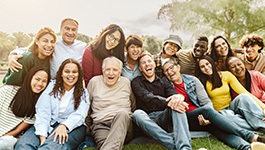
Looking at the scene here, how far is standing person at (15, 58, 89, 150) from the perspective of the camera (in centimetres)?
312

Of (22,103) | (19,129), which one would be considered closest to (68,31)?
(22,103)

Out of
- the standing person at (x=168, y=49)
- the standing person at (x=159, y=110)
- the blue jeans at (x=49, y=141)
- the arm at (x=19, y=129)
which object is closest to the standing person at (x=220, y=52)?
the standing person at (x=168, y=49)

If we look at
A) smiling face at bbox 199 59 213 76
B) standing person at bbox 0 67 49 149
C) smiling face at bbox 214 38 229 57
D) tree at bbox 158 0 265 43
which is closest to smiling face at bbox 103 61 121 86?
standing person at bbox 0 67 49 149

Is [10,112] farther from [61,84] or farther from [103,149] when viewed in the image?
[103,149]

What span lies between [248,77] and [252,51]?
0.59 meters

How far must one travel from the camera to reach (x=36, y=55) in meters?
3.92

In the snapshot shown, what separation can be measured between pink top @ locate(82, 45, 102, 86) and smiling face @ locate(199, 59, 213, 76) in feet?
5.49

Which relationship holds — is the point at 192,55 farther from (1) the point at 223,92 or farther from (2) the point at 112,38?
(2) the point at 112,38

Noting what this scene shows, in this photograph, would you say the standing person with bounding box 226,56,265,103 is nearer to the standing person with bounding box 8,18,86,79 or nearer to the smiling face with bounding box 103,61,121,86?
the smiling face with bounding box 103,61,121,86

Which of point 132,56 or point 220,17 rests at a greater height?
point 220,17

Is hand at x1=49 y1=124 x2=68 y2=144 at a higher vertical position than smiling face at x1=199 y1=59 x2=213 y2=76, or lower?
lower

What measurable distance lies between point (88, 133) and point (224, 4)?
1585 centimetres

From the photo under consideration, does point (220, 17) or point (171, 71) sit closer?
point (171, 71)

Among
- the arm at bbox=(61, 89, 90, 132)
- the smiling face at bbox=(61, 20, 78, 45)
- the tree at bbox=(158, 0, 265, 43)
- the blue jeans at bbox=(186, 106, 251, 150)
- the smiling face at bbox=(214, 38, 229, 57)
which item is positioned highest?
the tree at bbox=(158, 0, 265, 43)
